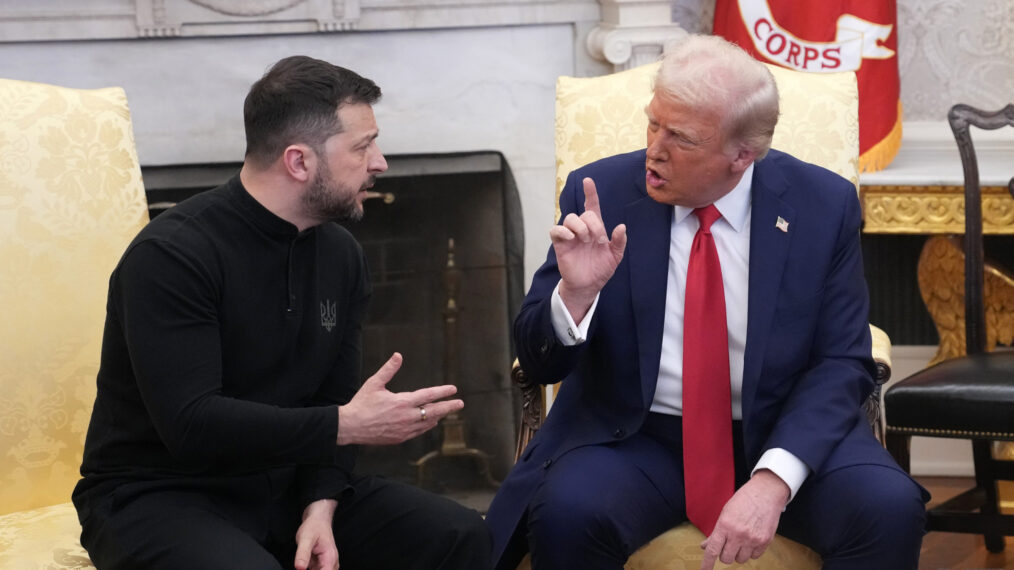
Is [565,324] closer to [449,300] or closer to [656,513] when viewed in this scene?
[656,513]

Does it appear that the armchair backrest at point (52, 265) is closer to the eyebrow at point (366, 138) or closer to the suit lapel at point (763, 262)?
the eyebrow at point (366, 138)

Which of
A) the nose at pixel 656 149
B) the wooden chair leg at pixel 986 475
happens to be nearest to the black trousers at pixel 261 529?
the nose at pixel 656 149

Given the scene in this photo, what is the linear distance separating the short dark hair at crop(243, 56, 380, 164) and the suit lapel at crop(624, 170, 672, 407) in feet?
1.87

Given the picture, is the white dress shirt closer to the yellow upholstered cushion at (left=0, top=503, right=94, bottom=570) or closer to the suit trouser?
the suit trouser

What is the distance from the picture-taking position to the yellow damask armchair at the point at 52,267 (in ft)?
7.84

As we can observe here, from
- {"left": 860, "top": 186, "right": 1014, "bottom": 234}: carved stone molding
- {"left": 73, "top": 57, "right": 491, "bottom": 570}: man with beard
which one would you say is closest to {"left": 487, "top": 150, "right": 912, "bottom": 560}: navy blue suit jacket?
{"left": 73, "top": 57, "right": 491, "bottom": 570}: man with beard

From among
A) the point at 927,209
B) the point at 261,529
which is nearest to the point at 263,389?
the point at 261,529

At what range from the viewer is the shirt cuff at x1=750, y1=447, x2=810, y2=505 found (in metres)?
2.05

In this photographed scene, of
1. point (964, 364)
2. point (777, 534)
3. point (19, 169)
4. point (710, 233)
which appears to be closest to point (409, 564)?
point (777, 534)

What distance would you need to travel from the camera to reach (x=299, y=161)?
6.91ft

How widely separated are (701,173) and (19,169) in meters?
1.35

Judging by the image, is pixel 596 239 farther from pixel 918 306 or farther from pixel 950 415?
pixel 918 306

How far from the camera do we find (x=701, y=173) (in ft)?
7.23

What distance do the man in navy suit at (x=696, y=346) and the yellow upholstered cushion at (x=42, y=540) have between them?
748mm
